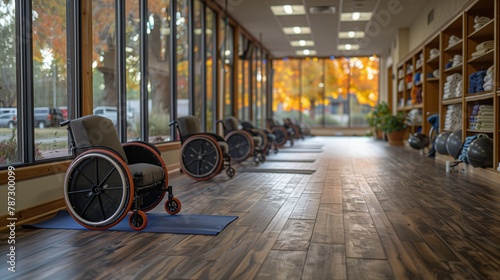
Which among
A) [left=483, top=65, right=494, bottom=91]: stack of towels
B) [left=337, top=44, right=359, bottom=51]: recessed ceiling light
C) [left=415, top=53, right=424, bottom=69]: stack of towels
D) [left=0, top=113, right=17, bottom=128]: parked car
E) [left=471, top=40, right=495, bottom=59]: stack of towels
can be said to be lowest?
[left=0, top=113, right=17, bottom=128]: parked car

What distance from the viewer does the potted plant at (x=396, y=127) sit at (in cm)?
1366

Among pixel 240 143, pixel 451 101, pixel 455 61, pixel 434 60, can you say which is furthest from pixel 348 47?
pixel 240 143

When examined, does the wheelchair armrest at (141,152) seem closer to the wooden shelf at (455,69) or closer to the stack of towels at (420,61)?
the wooden shelf at (455,69)

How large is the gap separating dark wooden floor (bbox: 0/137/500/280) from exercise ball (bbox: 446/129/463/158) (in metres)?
1.73

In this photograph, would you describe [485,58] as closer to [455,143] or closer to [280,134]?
[455,143]

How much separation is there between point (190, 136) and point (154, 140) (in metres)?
1.23

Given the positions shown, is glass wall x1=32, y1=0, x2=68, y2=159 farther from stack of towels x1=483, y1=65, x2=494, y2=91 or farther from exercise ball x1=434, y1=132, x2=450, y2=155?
exercise ball x1=434, y1=132, x2=450, y2=155

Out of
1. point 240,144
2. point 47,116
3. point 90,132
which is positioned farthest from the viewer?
point 240,144

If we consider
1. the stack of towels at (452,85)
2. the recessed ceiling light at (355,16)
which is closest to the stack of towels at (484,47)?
the stack of towels at (452,85)

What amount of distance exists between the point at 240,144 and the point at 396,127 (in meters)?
6.51

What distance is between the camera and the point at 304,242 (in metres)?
3.26

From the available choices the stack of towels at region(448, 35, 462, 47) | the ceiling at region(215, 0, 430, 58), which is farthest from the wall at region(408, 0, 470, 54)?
the stack of towels at region(448, 35, 462, 47)

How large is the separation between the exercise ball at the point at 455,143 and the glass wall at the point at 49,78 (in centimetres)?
523

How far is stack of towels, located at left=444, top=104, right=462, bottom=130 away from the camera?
8.18 metres
